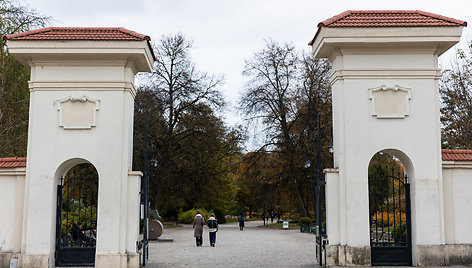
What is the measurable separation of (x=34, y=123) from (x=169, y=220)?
39.9 m

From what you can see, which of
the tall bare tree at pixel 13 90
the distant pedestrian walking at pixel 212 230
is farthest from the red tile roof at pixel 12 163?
the distant pedestrian walking at pixel 212 230

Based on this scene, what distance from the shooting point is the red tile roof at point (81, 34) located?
41.2ft

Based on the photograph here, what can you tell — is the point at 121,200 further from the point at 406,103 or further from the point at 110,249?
the point at 406,103

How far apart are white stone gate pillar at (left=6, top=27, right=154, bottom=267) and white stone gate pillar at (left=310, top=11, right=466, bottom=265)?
4.99 meters

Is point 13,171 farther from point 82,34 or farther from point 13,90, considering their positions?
point 13,90

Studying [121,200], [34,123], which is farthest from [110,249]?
[34,123]

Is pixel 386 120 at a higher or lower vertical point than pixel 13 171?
higher

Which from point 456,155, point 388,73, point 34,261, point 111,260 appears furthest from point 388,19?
point 34,261

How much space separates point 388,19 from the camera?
1305cm

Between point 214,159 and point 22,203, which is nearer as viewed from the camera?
point 22,203

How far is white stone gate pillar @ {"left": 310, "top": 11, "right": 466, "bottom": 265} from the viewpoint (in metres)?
12.5

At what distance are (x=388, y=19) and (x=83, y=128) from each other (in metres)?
8.12

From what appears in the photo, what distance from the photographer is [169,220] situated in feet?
170

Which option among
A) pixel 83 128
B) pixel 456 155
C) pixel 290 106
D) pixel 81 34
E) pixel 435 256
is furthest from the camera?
pixel 290 106
